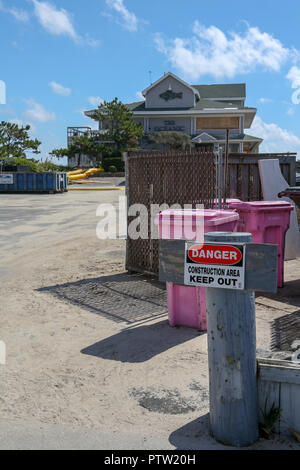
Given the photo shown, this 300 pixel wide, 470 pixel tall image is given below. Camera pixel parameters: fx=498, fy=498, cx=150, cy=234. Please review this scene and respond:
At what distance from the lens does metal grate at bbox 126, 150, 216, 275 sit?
7.29m

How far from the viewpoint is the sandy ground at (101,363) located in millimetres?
3584

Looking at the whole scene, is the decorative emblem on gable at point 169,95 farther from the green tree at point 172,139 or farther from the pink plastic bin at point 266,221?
the pink plastic bin at point 266,221

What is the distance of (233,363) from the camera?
3307 mm

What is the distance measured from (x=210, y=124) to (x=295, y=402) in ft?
174

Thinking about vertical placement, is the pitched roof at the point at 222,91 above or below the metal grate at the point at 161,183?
above

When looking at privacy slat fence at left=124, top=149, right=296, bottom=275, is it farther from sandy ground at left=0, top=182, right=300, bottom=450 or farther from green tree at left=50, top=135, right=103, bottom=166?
green tree at left=50, top=135, right=103, bottom=166

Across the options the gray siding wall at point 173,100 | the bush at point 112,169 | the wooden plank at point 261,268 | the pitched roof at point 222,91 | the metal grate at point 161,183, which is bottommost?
the wooden plank at point 261,268

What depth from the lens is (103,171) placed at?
52062 mm

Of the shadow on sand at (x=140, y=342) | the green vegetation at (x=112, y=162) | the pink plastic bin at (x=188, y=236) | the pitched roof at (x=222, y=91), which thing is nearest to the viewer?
the shadow on sand at (x=140, y=342)

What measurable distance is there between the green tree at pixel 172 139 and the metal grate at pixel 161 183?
41880 mm

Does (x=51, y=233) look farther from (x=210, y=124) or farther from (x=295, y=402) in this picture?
(x=210, y=124)

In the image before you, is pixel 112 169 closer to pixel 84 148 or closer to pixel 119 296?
pixel 84 148

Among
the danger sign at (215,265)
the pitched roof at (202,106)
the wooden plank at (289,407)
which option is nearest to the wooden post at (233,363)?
the danger sign at (215,265)

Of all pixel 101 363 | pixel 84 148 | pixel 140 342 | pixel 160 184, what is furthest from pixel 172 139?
pixel 101 363
